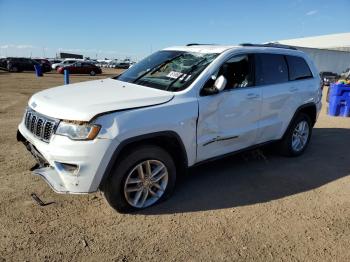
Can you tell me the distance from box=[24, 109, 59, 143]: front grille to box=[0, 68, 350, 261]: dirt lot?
0.86 metres

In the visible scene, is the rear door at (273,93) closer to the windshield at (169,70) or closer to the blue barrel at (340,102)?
the windshield at (169,70)

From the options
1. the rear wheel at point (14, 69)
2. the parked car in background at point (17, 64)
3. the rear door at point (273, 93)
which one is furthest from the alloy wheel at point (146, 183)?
the rear wheel at point (14, 69)

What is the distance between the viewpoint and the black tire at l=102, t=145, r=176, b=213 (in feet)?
11.7

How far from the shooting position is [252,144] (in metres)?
5.01

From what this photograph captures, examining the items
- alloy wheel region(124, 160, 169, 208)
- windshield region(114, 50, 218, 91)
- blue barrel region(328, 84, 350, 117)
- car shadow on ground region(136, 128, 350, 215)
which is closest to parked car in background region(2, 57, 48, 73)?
blue barrel region(328, 84, 350, 117)

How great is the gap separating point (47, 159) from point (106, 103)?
0.82m

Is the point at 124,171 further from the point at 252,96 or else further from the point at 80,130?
the point at 252,96

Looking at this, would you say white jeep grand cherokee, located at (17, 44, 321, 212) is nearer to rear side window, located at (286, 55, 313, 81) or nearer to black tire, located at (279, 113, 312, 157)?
rear side window, located at (286, 55, 313, 81)

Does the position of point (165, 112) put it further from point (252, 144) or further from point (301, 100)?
point (301, 100)

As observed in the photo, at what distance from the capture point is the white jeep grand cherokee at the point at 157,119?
336 centimetres

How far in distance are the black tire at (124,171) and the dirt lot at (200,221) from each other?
0.53 feet

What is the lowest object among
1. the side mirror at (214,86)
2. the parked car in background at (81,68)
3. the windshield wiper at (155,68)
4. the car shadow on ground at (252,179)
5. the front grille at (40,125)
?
the parked car in background at (81,68)

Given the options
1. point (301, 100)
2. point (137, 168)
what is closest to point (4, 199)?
point (137, 168)

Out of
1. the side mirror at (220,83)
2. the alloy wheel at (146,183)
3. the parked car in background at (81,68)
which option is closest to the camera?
→ the alloy wheel at (146,183)
